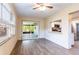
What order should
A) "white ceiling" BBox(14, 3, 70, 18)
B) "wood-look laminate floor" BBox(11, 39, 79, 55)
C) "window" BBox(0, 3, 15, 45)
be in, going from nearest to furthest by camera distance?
"window" BBox(0, 3, 15, 45) → "wood-look laminate floor" BBox(11, 39, 79, 55) → "white ceiling" BBox(14, 3, 70, 18)

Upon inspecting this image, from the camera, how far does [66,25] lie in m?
5.55

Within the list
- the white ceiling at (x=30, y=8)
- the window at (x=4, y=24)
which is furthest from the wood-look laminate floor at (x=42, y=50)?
the white ceiling at (x=30, y=8)

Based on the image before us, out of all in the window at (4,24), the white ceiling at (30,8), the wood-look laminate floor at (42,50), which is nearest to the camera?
the window at (4,24)

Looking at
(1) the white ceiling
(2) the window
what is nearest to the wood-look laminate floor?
(2) the window

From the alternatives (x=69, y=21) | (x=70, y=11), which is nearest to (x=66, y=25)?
(x=69, y=21)

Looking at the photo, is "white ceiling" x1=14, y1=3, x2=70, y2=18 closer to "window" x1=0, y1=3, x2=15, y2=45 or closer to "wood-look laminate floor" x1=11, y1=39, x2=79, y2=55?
"window" x1=0, y1=3, x2=15, y2=45

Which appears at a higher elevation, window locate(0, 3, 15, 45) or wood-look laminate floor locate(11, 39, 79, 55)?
window locate(0, 3, 15, 45)

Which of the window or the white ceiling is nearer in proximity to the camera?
the window

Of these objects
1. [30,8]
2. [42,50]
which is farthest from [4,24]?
[30,8]

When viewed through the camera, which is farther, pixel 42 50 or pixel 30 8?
pixel 30 8

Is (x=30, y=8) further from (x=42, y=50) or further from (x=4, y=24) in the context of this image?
(x=4, y=24)

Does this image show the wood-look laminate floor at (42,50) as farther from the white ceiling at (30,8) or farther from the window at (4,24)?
the white ceiling at (30,8)

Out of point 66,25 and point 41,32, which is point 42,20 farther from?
point 66,25

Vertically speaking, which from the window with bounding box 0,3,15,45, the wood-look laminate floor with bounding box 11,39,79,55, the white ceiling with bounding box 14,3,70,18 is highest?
the white ceiling with bounding box 14,3,70,18
